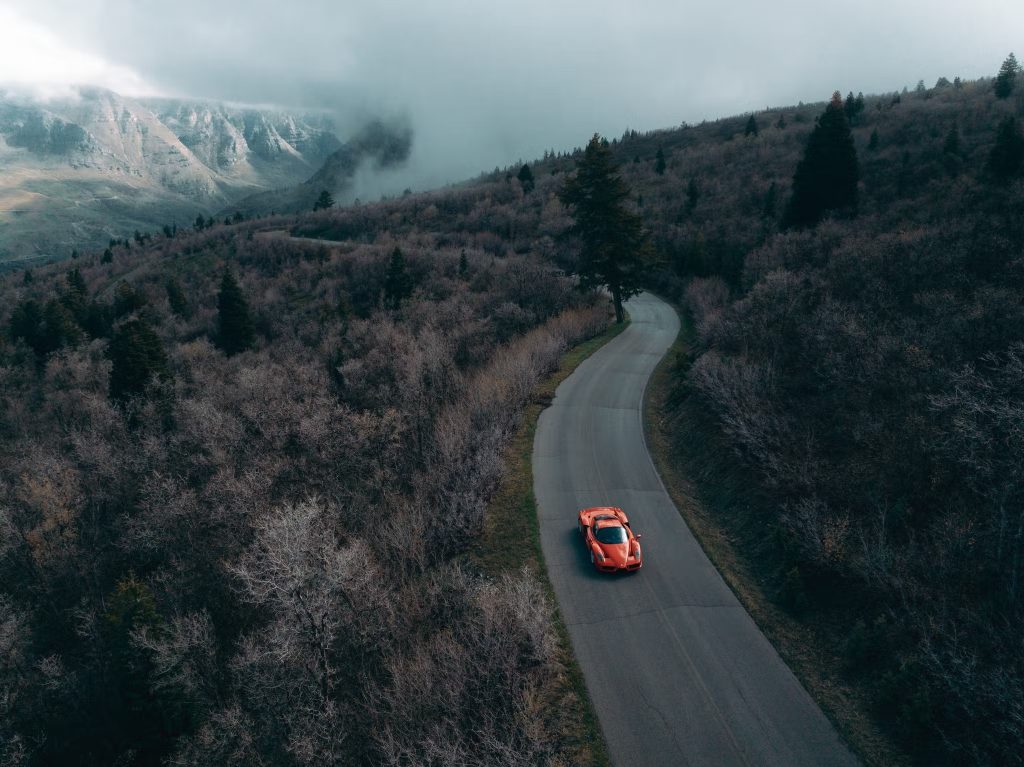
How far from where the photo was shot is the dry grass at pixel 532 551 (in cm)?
1079

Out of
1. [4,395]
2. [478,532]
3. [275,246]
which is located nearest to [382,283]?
[275,246]

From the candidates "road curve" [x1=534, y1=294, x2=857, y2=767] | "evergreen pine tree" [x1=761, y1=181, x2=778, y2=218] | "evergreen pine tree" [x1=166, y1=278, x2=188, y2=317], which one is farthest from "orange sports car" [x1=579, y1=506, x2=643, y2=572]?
"evergreen pine tree" [x1=166, y1=278, x2=188, y2=317]

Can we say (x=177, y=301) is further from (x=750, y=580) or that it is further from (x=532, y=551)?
(x=750, y=580)

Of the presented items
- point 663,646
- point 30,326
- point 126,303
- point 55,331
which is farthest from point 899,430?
point 30,326

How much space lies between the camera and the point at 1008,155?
1148 inches

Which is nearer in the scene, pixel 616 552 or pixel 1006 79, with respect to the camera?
pixel 616 552

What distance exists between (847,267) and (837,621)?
19.4m

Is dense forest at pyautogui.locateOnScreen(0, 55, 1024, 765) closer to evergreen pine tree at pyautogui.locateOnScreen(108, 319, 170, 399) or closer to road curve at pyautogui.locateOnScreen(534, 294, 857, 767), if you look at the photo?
evergreen pine tree at pyautogui.locateOnScreen(108, 319, 170, 399)

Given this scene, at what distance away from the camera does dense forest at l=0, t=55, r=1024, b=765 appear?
11.8m

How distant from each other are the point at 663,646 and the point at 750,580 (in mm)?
3943

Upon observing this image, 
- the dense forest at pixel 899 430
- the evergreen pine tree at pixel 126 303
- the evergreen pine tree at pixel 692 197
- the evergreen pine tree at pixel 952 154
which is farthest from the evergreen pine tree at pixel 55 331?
the evergreen pine tree at pixel 952 154

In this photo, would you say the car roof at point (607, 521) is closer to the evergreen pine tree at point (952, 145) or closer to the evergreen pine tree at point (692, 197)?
the evergreen pine tree at point (952, 145)

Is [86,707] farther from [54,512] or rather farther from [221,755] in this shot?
[221,755]

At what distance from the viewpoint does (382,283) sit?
182 ft
